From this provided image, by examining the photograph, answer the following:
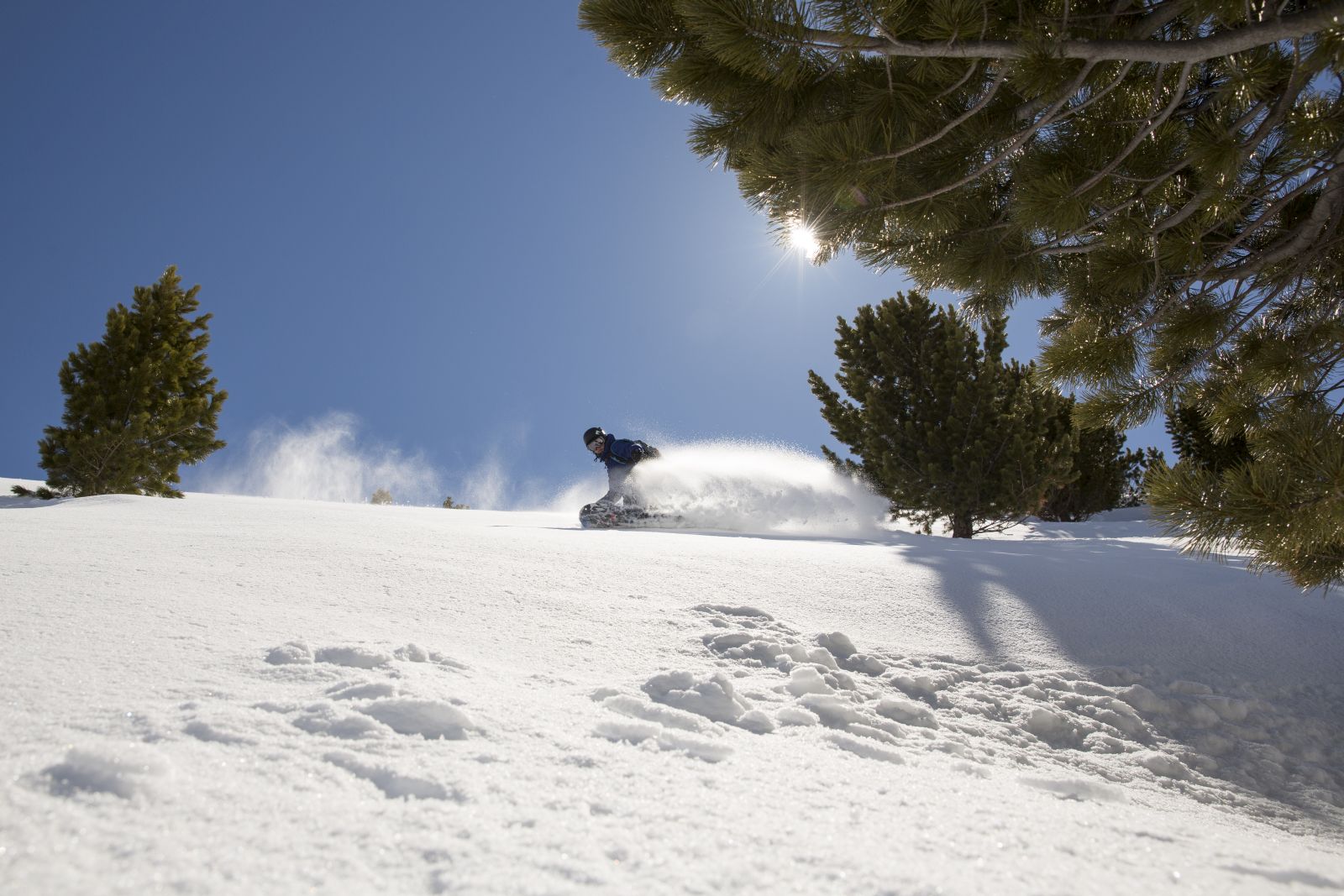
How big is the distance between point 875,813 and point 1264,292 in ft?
12.4

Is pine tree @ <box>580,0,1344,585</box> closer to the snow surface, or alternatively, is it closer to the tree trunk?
the snow surface

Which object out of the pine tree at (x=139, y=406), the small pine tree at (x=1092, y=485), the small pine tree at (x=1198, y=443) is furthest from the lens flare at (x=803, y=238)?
the small pine tree at (x=1092, y=485)

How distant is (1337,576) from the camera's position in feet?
9.02

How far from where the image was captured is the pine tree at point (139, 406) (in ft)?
29.5

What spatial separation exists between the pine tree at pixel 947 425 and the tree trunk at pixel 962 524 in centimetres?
2

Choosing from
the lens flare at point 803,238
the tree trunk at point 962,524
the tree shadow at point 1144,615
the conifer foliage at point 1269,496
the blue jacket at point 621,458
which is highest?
the lens flare at point 803,238

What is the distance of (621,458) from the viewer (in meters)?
8.83

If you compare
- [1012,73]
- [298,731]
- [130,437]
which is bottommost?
[298,731]

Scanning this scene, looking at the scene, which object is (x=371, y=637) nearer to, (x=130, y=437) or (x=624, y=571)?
(x=624, y=571)

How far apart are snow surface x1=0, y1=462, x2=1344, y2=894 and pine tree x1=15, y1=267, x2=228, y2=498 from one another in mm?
7096

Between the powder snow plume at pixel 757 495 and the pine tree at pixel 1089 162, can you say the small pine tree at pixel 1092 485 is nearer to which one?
the powder snow plume at pixel 757 495

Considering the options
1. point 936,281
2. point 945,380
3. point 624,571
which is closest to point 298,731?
point 624,571

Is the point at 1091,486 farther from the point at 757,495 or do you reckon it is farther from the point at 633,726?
the point at 633,726

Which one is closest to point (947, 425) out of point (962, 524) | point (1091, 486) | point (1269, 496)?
point (962, 524)
